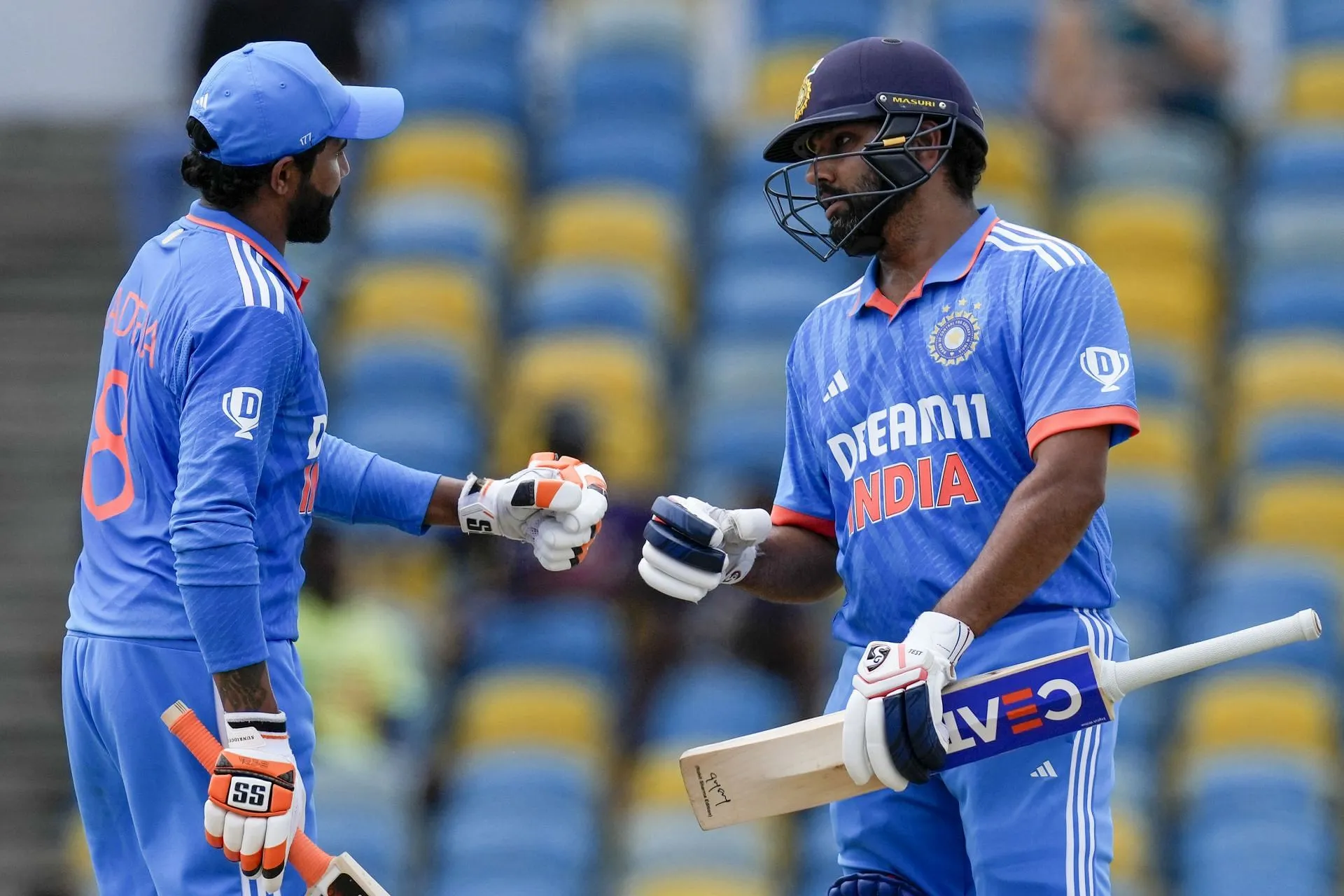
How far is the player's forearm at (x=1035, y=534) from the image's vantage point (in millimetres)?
3760

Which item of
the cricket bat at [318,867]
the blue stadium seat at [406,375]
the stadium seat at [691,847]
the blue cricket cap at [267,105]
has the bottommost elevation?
the stadium seat at [691,847]

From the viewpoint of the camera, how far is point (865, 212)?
4102 mm

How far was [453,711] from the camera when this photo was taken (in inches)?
311

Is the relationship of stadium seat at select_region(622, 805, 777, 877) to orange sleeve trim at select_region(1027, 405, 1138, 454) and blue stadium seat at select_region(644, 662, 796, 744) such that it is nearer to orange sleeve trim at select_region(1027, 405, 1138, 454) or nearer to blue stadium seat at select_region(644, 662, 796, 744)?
blue stadium seat at select_region(644, 662, 796, 744)

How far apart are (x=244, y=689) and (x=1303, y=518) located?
5.37 metres

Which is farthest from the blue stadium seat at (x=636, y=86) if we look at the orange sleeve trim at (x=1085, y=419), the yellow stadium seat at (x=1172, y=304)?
the orange sleeve trim at (x=1085, y=419)

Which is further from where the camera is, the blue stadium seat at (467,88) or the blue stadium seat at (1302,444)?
the blue stadium seat at (467,88)

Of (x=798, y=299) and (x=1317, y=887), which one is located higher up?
(x=798, y=299)

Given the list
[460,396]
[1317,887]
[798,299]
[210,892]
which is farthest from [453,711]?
[210,892]

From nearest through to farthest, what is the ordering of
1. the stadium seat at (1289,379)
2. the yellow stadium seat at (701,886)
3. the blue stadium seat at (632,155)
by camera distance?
the yellow stadium seat at (701,886)
the stadium seat at (1289,379)
the blue stadium seat at (632,155)

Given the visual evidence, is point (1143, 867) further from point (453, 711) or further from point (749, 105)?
point (749, 105)

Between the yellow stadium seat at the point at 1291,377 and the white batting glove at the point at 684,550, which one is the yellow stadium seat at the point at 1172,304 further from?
the white batting glove at the point at 684,550

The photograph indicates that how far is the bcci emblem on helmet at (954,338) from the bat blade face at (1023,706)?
22.6 inches

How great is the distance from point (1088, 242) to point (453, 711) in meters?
3.29
